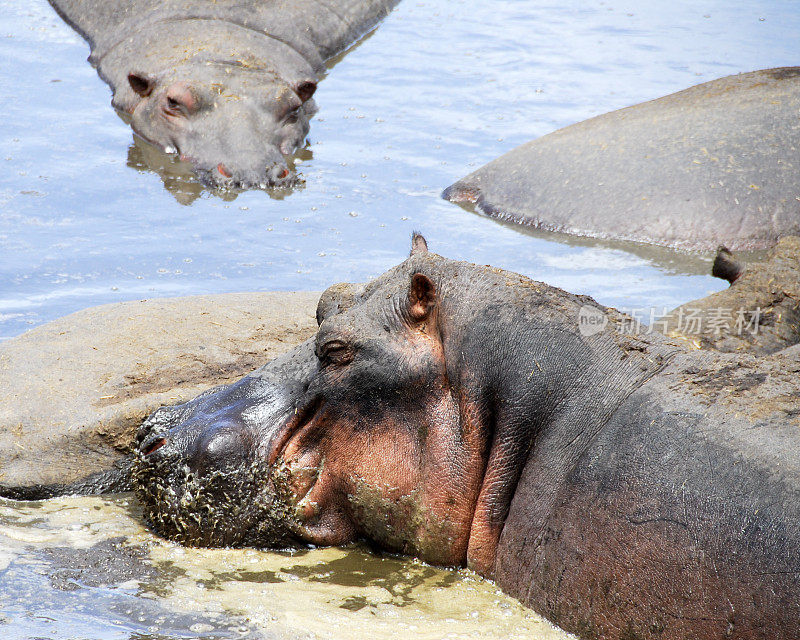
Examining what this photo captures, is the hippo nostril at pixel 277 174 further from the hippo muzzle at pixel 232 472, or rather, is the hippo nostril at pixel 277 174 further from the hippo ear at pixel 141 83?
the hippo muzzle at pixel 232 472

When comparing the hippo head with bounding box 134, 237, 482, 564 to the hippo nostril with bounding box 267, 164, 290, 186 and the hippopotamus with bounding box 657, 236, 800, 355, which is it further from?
the hippo nostril with bounding box 267, 164, 290, 186

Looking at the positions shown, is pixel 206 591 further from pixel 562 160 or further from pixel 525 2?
pixel 525 2

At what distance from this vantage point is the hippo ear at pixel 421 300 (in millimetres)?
3123

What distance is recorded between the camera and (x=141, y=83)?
799cm

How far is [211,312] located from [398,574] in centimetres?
215

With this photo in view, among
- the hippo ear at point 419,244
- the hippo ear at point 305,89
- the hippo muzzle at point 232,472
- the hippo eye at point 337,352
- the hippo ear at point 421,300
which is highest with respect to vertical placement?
the hippo ear at point 305,89

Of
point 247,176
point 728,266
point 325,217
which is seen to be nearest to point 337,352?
point 728,266

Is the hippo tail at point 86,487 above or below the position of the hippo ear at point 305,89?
below

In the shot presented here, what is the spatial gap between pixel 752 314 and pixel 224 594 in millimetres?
2507

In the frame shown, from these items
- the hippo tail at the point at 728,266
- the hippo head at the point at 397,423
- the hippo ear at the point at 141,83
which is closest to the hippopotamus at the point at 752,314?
the hippo tail at the point at 728,266

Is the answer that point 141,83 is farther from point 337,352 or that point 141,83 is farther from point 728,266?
point 337,352

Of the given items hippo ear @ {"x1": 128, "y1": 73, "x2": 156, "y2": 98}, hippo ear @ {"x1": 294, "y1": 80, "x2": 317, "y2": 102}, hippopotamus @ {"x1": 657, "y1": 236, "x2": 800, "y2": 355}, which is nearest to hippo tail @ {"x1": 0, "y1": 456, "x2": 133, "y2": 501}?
hippopotamus @ {"x1": 657, "y1": 236, "x2": 800, "y2": 355}

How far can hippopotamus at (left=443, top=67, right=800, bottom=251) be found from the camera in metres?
6.16

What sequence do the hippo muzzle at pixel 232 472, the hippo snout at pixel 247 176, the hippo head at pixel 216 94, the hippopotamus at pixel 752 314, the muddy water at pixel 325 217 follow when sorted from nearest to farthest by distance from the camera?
1. the muddy water at pixel 325 217
2. the hippo muzzle at pixel 232 472
3. the hippopotamus at pixel 752 314
4. the hippo snout at pixel 247 176
5. the hippo head at pixel 216 94
